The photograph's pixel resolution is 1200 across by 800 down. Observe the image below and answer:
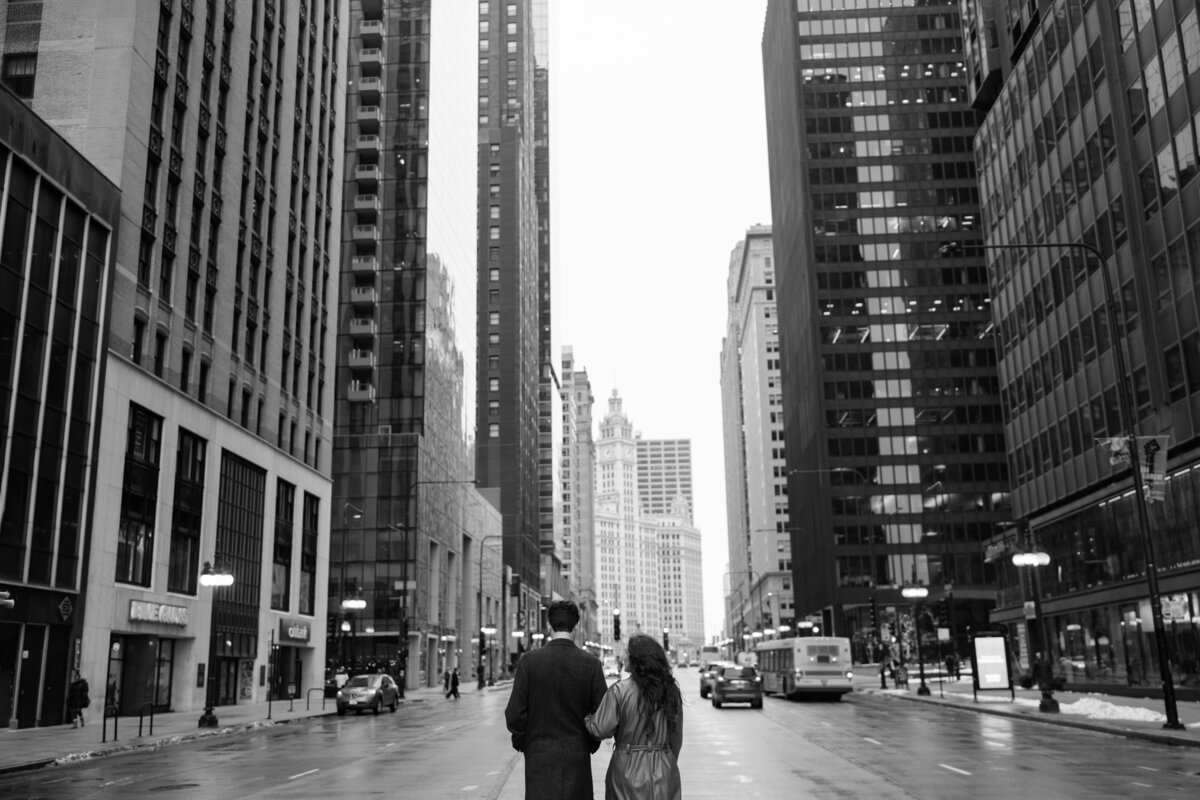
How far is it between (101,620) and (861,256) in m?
106

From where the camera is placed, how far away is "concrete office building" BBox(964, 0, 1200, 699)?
125ft

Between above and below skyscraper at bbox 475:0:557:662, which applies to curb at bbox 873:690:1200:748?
below

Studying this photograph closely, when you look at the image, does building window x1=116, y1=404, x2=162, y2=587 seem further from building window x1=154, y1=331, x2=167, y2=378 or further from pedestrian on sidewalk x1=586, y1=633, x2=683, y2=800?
pedestrian on sidewalk x1=586, y1=633, x2=683, y2=800

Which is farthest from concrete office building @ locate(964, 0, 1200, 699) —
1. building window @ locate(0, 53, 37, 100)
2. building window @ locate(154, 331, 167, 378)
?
building window @ locate(0, 53, 37, 100)

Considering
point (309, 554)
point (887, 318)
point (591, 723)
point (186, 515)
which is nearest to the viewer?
point (591, 723)

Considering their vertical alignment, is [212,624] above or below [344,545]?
below

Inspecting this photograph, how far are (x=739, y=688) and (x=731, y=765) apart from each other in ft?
77.9

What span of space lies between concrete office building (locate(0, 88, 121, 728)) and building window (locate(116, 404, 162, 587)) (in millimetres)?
2795

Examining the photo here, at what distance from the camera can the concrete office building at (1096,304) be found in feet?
125

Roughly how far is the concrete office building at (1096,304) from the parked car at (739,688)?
11.7m

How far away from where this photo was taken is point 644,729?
23.6 feet

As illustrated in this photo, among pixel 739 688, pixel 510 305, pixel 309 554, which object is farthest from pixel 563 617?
pixel 510 305

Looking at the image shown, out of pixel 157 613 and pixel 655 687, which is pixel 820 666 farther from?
pixel 655 687

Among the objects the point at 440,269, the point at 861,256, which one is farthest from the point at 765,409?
the point at 440,269
